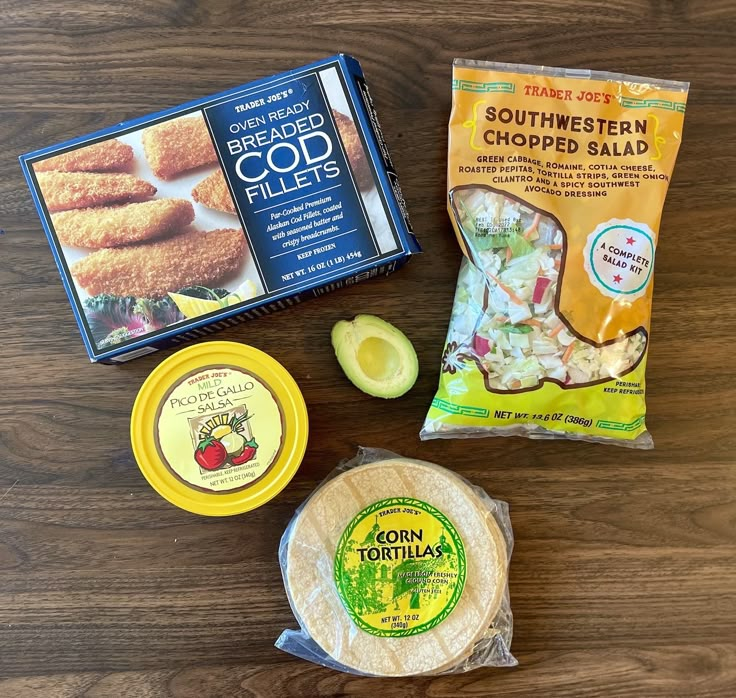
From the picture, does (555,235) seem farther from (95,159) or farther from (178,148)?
(95,159)

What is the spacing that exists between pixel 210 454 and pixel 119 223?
0.34 metres

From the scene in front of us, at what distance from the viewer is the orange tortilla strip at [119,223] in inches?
33.3

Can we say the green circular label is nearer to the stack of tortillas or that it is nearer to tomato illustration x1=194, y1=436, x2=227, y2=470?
the stack of tortillas

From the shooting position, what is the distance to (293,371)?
3.07 ft

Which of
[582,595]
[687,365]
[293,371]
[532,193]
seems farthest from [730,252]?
[293,371]

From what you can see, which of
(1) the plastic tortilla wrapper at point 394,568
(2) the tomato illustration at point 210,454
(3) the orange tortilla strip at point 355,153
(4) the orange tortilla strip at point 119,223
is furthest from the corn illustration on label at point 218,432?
(3) the orange tortilla strip at point 355,153

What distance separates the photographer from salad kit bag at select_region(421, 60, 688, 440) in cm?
87

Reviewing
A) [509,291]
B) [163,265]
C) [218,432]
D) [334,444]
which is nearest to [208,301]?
[163,265]

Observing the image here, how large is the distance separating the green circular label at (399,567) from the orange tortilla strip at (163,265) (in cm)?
40

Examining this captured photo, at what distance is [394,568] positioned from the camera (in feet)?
2.82

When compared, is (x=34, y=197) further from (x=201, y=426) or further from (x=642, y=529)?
(x=642, y=529)

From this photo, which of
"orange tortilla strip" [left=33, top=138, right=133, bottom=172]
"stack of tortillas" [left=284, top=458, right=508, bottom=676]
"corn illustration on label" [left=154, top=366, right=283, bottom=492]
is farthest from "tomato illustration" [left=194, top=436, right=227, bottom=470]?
"orange tortilla strip" [left=33, top=138, right=133, bottom=172]

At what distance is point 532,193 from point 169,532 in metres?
0.74

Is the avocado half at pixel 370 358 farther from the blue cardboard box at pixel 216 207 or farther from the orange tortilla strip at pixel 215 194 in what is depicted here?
the orange tortilla strip at pixel 215 194
